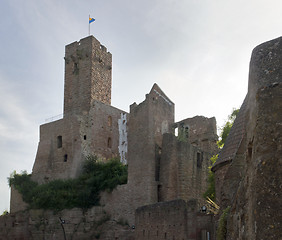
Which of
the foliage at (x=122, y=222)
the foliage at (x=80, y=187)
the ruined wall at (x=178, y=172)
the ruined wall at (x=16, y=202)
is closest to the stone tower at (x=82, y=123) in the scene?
the foliage at (x=80, y=187)

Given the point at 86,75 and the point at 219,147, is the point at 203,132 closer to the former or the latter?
the point at 219,147

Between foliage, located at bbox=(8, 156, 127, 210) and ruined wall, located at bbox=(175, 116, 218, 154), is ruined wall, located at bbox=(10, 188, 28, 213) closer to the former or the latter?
foliage, located at bbox=(8, 156, 127, 210)

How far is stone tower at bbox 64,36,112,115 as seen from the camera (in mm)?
32656

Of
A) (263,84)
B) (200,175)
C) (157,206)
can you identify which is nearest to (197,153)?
(200,175)

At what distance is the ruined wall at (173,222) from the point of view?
1456 centimetres

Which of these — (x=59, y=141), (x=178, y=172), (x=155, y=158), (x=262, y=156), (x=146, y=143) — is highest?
(x=59, y=141)

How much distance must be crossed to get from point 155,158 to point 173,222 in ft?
27.8

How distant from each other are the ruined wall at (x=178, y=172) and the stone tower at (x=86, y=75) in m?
10.2

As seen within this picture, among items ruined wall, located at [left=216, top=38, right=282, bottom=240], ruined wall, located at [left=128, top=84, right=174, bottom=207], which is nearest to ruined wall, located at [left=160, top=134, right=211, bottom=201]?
ruined wall, located at [left=128, top=84, right=174, bottom=207]

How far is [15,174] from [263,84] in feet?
90.6

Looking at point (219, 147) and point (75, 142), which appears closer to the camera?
point (219, 147)

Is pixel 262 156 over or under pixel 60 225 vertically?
over

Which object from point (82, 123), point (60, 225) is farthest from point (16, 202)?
point (82, 123)

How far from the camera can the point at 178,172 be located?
76.7 feet
